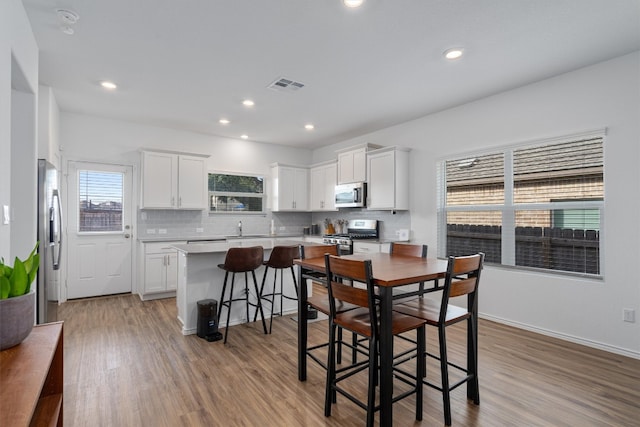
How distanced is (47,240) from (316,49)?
9.70ft

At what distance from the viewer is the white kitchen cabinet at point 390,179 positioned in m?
4.98

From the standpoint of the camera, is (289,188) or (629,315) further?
(289,188)

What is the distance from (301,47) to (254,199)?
4.11 m

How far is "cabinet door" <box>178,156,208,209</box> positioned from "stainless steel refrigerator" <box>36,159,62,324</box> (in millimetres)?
2253

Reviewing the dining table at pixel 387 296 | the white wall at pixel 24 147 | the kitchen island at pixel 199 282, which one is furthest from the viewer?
the kitchen island at pixel 199 282

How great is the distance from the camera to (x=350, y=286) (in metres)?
1.99

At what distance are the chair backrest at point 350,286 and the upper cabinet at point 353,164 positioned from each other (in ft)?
11.9

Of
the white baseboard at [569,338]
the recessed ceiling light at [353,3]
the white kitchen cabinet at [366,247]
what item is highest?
the recessed ceiling light at [353,3]

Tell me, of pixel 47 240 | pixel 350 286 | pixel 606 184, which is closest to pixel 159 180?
pixel 47 240

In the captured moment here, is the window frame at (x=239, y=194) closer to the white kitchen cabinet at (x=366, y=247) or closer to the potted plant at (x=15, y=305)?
the white kitchen cabinet at (x=366, y=247)

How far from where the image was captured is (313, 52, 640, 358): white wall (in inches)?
119

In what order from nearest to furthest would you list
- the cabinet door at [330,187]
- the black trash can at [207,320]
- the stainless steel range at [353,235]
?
the black trash can at [207,320]
the stainless steel range at [353,235]
the cabinet door at [330,187]

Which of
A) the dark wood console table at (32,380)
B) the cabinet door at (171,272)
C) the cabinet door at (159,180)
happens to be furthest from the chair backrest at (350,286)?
the cabinet door at (159,180)

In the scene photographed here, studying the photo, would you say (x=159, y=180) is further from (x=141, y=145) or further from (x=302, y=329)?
(x=302, y=329)
